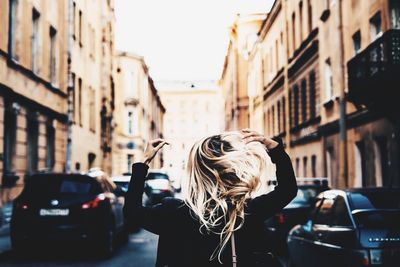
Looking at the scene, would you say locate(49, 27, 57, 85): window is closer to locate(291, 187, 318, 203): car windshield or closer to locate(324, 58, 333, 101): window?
locate(324, 58, 333, 101): window

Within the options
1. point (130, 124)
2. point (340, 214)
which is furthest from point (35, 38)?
point (130, 124)

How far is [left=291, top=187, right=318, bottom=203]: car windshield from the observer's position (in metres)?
13.8

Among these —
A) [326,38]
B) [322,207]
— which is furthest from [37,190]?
[326,38]

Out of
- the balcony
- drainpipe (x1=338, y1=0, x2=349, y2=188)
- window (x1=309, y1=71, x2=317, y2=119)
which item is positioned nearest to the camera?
the balcony

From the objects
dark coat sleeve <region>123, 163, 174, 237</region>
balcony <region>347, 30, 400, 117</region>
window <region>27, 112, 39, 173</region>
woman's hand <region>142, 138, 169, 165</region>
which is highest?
balcony <region>347, 30, 400, 117</region>

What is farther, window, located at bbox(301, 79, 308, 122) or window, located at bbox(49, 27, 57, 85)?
window, located at bbox(301, 79, 308, 122)

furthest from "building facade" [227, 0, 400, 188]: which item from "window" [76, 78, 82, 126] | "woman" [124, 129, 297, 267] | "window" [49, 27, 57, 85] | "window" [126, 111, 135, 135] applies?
"window" [126, 111, 135, 135]

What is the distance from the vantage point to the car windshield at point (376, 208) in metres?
7.22

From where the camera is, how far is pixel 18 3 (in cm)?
2122

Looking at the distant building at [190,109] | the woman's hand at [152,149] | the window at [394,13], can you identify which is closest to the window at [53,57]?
the window at [394,13]

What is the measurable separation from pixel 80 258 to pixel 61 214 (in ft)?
3.00

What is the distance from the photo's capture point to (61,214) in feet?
40.5

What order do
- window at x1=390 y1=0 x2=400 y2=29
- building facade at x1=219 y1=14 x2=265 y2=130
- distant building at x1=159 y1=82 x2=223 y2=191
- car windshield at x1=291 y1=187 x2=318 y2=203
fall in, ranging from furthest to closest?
1. distant building at x1=159 y1=82 x2=223 y2=191
2. building facade at x1=219 y1=14 x2=265 y2=130
3. window at x1=390 y1=0 x2=400 y2=29
4. car windshield at x1=291 y1=187 x2=318 y2=203

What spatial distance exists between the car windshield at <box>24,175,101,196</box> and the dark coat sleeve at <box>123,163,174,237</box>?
9.80 metres
